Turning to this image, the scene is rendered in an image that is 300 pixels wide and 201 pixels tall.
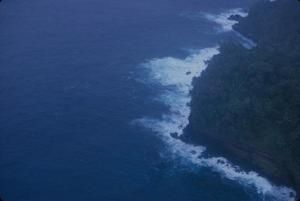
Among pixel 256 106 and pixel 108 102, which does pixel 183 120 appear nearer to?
pixel 108 102

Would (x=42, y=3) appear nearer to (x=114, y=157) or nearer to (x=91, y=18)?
(x=91, y=18)

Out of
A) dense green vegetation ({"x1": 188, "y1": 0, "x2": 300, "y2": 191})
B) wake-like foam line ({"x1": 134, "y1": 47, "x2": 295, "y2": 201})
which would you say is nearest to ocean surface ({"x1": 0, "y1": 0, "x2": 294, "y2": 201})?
wake-like foam line ({"x1": 134, "y1": 47, "x2": 295, "y2": 201})

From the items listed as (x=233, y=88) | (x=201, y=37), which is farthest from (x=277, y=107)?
(x=201, y=37)

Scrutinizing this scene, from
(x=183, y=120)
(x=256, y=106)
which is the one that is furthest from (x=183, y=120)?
(x=256, y=106)

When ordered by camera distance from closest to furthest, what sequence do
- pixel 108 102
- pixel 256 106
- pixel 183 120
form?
1. pixel 256 106
2. pixel 183 120
3. pixel 108 102

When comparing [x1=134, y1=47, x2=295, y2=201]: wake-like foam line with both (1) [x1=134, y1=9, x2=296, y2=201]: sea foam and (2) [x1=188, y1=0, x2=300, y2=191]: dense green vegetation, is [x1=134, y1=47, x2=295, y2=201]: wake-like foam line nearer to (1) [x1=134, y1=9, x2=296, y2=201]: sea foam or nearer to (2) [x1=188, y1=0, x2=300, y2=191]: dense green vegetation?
(1) [x1=134, y1=9, x2=296, y2=201]: sea foam

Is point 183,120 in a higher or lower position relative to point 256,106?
lower

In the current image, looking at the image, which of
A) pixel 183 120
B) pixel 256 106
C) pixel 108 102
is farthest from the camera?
pixel 108 102
